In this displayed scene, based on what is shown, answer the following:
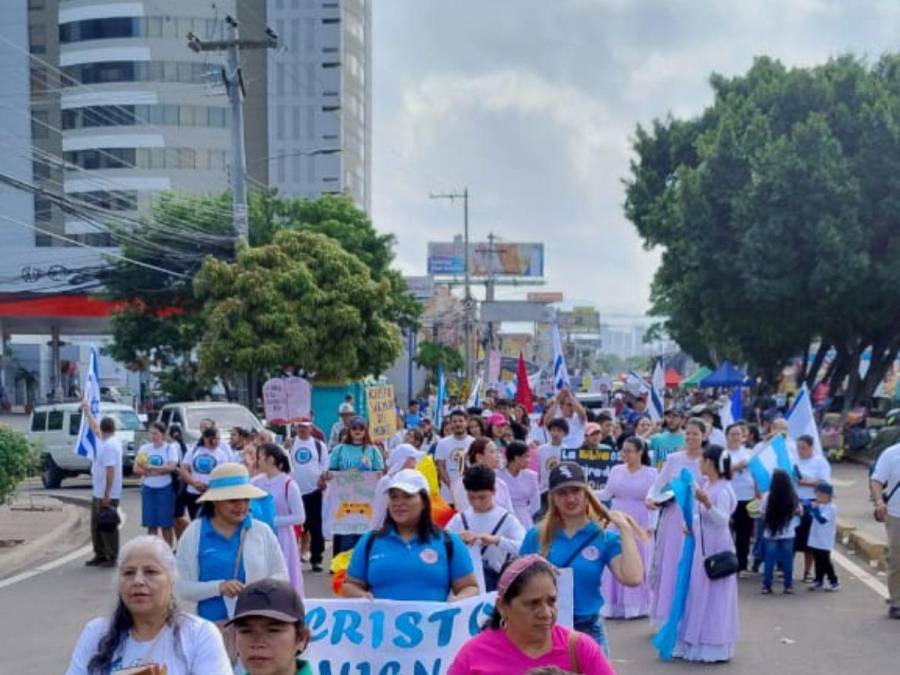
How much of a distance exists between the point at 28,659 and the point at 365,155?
9021cm

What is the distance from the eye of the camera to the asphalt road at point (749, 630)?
9.88 meters

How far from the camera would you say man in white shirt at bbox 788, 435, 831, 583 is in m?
13.6

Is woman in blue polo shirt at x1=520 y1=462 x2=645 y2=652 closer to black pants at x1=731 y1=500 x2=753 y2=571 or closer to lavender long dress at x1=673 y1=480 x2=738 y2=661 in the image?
lavender long dress at x1=673 y1=480 x2=738 y2=661

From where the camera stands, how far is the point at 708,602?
33.0 ft

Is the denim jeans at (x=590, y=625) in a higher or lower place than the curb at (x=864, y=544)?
higher

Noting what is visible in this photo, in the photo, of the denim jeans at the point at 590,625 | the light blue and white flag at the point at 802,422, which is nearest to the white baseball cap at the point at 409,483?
the denim jeans at the point at 590,625

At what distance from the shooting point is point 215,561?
6.45m

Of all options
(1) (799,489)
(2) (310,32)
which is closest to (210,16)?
(2) (310,32)

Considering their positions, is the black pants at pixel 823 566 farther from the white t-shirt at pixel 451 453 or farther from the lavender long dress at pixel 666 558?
the white t-shirt at pixel 451 453

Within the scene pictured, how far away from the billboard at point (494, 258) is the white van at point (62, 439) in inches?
3505

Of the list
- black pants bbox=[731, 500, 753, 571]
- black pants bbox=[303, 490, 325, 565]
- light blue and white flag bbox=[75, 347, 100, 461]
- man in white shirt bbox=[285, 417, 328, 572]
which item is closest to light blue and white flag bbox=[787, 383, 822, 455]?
black pants bbox=[731, 500, 753, 571]

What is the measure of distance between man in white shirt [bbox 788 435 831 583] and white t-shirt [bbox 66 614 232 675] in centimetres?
1009

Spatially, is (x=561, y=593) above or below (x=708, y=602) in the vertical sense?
above

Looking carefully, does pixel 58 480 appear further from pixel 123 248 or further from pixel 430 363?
pixel 430 363
